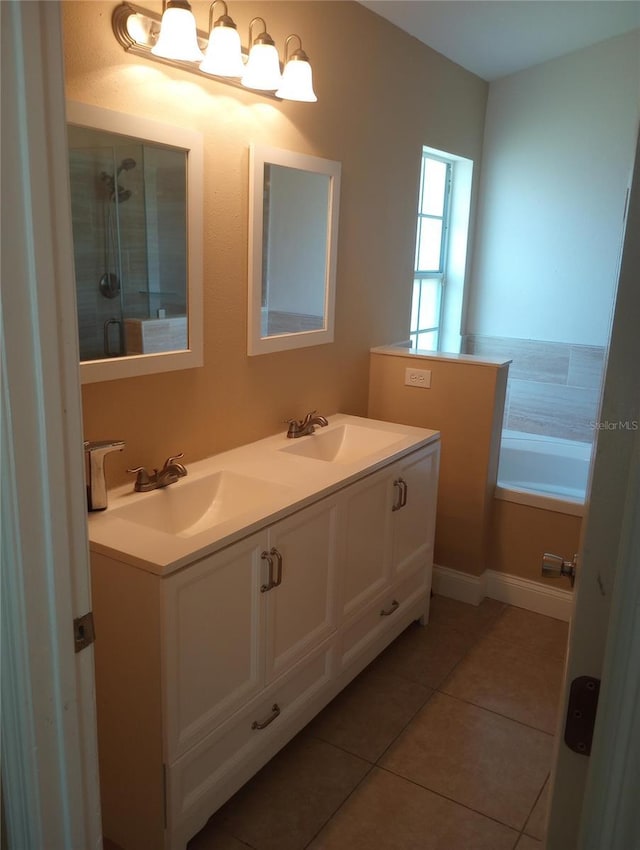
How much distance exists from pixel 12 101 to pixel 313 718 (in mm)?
2027

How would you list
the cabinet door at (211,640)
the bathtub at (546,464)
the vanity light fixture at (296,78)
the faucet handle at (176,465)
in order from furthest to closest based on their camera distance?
1. the bathtub at (546,464)
2. the vanity light fixture at (296,78)
3. the faucet handle at (176,465)
4. the cabinet door at (211,640)

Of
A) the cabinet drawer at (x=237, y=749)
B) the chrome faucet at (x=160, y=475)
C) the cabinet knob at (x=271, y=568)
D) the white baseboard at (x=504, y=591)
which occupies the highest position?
the chrome faucet at (x=160, y=475)

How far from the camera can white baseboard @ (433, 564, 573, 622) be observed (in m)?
3.07

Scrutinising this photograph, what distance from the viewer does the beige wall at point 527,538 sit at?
9.94 feet

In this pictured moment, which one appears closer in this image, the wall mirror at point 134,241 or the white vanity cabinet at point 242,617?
the white vanity cabinet at point 242,617

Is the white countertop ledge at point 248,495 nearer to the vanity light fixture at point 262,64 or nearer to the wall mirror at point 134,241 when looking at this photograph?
the wall mirror at point 134,241

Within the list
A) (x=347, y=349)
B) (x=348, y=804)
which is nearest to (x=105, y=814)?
(x=348, y=804)

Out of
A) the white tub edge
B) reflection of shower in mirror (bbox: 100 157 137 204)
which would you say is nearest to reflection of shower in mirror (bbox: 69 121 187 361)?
reflection of shower in mirror (bbox: 100 157 137 204)

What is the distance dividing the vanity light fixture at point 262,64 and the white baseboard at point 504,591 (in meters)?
2.16

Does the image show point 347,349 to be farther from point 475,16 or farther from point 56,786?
point 56,786

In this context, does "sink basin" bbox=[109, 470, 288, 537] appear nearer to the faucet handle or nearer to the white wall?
the faucet handle

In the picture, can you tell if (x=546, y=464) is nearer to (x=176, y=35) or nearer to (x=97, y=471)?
(x=97, y=471)

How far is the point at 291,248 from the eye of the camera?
8.35 feet

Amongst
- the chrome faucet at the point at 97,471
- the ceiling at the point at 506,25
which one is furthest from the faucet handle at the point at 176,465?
the ceiling at the point at 506,25
